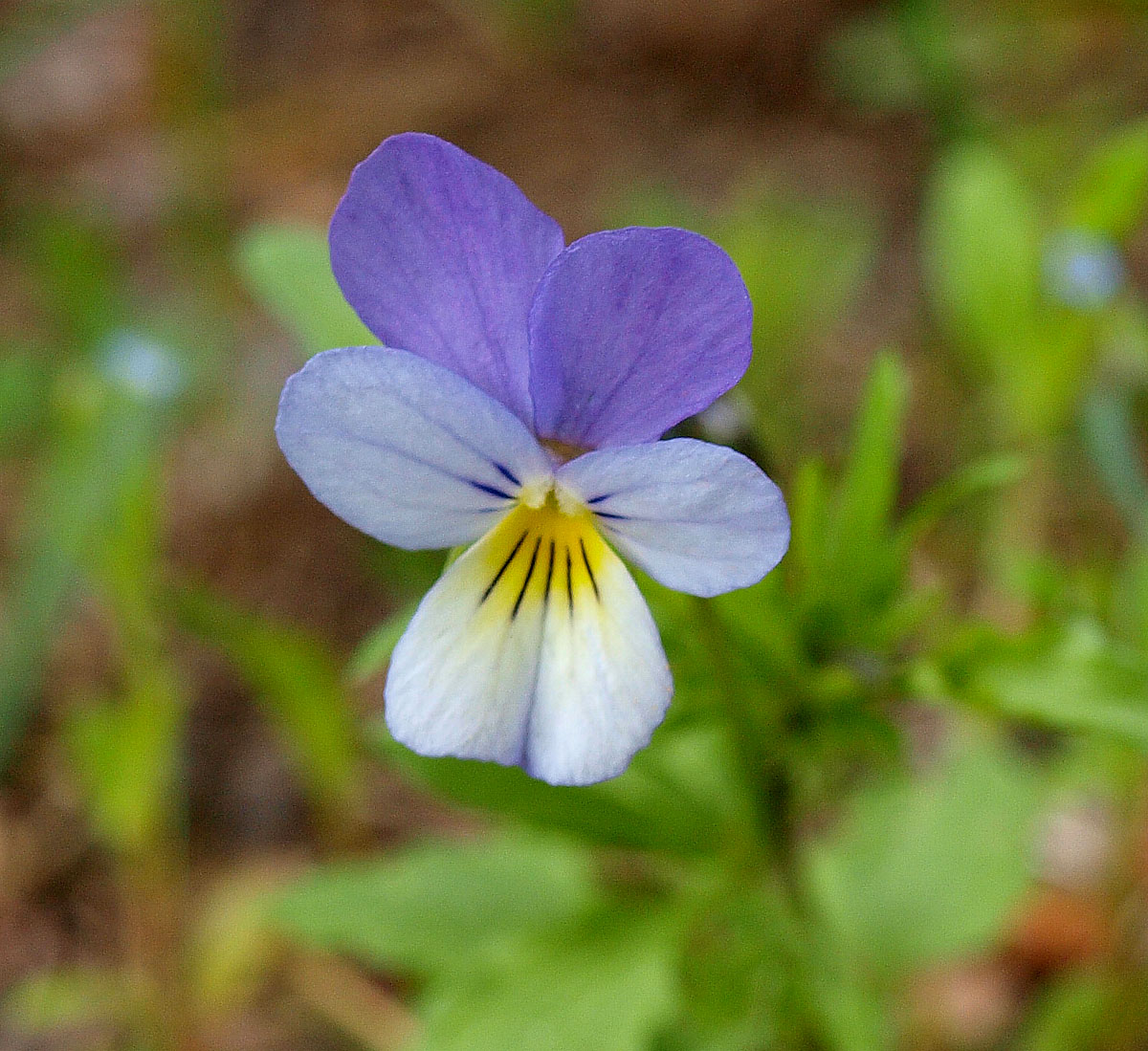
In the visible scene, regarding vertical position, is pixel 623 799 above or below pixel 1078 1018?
above

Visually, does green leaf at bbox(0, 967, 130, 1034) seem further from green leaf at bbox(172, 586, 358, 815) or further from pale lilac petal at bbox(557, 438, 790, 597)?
pale lilac petal at bbox(557, 438, 790, 597)

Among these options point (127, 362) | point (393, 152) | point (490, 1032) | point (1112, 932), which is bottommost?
point (490, 1032)

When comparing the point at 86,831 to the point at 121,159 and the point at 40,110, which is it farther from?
the point at 40,110

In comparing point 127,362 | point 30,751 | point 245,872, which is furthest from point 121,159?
→ point 245,872

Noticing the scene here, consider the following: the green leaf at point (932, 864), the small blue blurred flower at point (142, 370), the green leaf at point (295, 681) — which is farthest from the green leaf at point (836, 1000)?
the small blue blurred flower at point (142, 370)

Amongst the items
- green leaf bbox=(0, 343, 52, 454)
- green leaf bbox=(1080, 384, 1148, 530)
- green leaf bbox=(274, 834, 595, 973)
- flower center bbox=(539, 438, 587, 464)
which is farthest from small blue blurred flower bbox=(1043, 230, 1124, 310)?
green leaf bbox=(0, 343, 52, 454)

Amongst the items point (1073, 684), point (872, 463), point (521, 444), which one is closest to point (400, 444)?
point (521, 444)

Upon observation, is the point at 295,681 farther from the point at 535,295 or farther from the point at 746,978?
the point at 535,295
